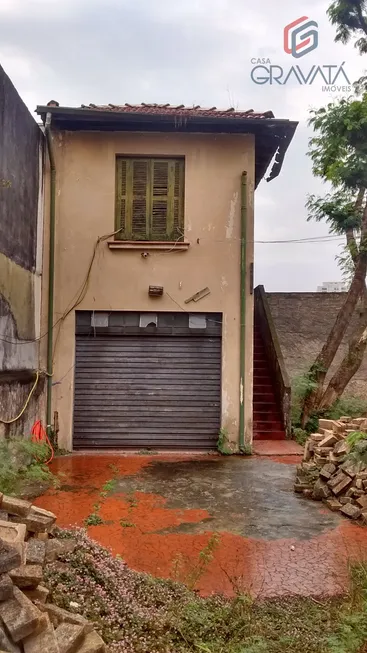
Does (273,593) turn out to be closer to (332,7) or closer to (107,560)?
(107,560)

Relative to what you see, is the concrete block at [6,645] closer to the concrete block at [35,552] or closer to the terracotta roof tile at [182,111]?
the concrete block at [35,552]

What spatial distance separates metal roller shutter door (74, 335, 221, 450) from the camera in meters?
9.25

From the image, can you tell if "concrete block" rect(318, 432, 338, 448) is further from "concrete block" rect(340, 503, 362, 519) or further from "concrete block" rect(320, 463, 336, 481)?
"concrete block" rect(340, 503, 362, 519)

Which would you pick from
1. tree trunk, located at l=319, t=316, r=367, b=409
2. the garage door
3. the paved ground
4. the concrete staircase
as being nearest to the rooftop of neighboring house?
the garage door

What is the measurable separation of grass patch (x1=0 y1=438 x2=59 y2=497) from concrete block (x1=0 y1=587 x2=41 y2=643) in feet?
10.1

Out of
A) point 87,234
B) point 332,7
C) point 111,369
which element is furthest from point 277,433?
point 332,7

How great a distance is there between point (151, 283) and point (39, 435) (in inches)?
140

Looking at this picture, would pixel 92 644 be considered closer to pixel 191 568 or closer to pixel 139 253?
pixel 191 568

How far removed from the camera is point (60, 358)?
361 inches

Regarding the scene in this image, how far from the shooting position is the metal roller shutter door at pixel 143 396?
925cm

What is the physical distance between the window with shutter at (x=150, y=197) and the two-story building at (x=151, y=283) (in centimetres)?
2

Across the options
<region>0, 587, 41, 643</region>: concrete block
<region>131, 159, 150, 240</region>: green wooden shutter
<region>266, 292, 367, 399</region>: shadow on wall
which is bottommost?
<region>0, 587, 41, 643</region>: concrete block

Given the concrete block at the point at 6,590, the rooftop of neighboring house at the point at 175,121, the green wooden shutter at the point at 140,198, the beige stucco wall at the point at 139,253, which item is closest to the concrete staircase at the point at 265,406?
the beige stucco wall at the point at 139,253

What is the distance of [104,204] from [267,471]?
588cm
